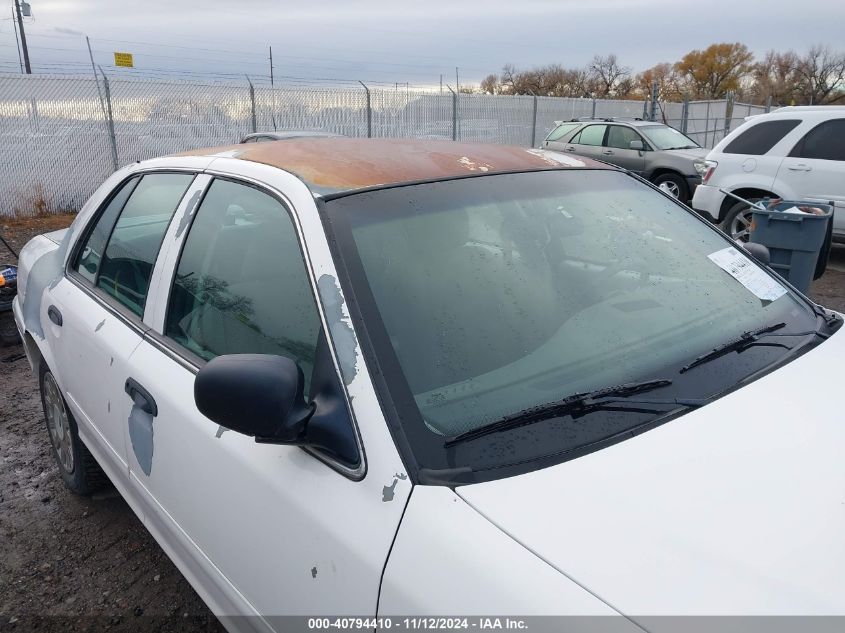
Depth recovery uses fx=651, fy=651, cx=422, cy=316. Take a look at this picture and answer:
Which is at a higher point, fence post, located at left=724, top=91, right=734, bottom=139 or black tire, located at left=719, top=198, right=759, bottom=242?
fence post, located at left=724, top=91, right=734, bottom=139

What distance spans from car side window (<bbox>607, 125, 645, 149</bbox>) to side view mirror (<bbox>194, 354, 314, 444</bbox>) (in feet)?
40.7

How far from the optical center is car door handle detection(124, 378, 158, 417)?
197 cm

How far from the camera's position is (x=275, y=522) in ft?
4.83

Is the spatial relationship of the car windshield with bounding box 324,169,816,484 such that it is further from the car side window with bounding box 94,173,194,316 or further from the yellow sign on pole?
the yellow sign on pole

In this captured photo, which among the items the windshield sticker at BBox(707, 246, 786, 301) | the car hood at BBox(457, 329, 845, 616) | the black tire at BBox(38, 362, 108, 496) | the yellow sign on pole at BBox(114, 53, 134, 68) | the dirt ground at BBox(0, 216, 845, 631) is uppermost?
the yellow sign on pole at BBox(114, 53, 134, 68)

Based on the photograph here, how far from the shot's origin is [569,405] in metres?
1.49

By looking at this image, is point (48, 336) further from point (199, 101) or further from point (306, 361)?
point (199, 101)

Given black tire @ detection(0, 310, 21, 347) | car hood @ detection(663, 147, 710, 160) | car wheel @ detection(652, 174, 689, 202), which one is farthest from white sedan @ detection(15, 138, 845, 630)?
car hood @ detection(663, 147, 710, 160)

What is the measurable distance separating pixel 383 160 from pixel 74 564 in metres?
2.21

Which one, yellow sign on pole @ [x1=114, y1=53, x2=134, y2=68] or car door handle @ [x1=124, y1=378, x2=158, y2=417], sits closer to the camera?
car door handle @ [x1=124, y1=378, x2=158, y2=417]

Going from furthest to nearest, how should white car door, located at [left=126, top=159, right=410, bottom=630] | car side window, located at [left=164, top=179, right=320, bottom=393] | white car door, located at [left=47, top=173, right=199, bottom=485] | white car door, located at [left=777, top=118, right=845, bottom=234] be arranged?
white car door, located at [left=777, top=118, right=845, bottom=234] → white car door, located at [left=47, top=173, right=199, bottom=485] → car side window, located at [left=164, top=179, right=320, bottom=393] → white car door, located at [left=126, top=159, right=410, bottom=630]

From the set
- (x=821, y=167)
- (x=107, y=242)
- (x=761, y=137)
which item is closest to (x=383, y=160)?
(x=107, y=242)

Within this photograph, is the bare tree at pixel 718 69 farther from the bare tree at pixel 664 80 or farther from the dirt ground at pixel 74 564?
the dirt ground at pixel 74 564

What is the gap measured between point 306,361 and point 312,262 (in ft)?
0.80
